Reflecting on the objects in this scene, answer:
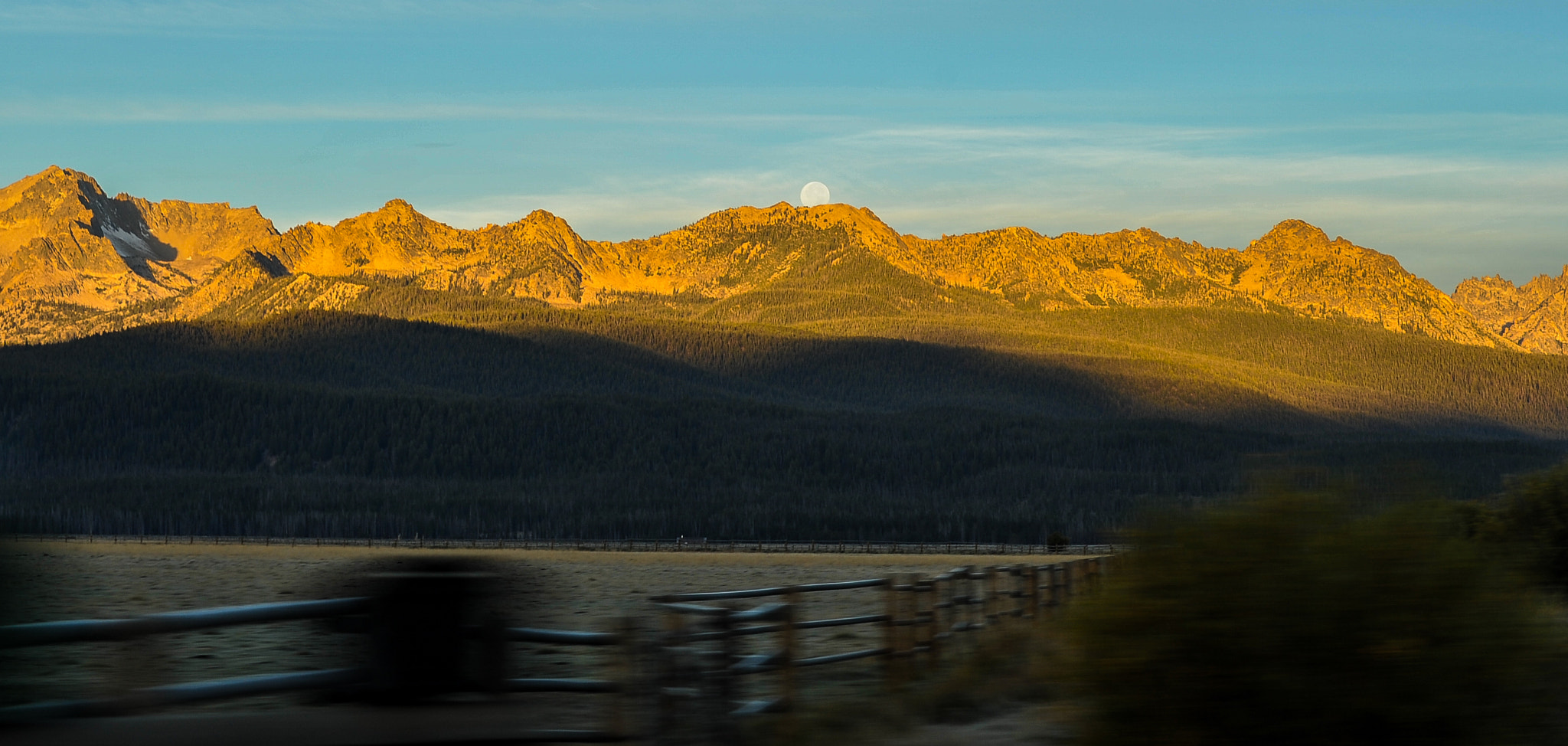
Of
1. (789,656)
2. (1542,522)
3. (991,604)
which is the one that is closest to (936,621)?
(991,604)

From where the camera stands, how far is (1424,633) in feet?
28.0

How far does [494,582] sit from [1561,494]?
2187 cm

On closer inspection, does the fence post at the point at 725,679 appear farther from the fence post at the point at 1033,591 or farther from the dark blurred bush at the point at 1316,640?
the fence post at the point at 1033,591

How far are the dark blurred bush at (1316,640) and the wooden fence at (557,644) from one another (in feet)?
10.3

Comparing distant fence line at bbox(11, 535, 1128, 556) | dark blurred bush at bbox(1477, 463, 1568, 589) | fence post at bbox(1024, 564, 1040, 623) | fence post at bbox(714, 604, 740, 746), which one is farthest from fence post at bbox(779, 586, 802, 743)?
distant fence line at bbox(11, 535, 1128, 556)

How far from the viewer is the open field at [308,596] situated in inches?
324

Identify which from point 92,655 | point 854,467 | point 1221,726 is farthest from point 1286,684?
point 854,467

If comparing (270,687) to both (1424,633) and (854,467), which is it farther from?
(854,467)

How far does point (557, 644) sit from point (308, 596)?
452 cm

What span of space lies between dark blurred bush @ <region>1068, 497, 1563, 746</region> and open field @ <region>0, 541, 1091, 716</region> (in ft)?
12.0

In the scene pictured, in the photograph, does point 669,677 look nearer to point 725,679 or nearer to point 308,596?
point 725,679

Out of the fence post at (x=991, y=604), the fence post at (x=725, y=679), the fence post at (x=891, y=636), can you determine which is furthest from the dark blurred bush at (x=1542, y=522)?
the fence post at (x=725, y=679)

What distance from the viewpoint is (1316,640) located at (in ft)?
→ 28.0

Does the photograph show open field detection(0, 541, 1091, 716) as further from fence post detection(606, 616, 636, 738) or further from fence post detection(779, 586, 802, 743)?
fence post detection(779, 586, 802, 743)
